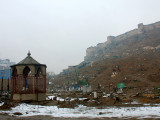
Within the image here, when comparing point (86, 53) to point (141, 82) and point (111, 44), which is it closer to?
point (111, 44)

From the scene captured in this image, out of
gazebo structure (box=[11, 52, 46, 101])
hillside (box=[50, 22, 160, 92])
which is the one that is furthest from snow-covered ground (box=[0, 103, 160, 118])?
hillside (box=[50, 22, 160, 92])

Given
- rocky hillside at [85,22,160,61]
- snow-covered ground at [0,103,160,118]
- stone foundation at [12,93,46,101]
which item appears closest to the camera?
snow-covered ground at [0,103,160,118]

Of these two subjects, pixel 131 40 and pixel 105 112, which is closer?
pixel 105 112

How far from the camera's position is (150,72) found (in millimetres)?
60031

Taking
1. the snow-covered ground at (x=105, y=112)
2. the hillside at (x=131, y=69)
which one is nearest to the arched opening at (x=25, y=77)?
the snow-covered ground at (x=105, y=112)

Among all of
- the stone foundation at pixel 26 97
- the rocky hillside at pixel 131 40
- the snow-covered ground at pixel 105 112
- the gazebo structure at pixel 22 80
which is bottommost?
the snow-covered ground at pixel 105 112

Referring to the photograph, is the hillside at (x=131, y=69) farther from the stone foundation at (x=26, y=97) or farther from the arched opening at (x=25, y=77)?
the stone foundation at (x=26, y=97)

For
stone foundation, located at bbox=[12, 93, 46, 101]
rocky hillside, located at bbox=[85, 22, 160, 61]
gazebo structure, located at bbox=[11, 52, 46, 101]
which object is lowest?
stone foundation, located at bbox=[12, 93, 46, 101]

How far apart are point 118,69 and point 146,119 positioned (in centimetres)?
6079

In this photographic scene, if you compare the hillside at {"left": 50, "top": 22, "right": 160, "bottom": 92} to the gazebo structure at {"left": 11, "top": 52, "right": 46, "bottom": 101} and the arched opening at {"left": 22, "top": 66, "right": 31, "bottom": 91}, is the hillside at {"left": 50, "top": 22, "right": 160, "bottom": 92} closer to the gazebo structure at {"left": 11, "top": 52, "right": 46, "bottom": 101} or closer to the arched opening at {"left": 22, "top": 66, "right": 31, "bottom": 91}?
the gazebo structure at {"left": 11, "top": 52, "right": 46, "bottom": 101}

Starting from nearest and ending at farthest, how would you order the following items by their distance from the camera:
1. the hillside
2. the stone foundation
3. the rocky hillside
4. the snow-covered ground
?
1. the snow-covered ground
2. the stone foundation
3. the hillside
4. the rocky hillside

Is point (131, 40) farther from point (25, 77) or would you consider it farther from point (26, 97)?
point (26, 97)

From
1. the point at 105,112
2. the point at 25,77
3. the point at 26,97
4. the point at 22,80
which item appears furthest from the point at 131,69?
the point at 105,112

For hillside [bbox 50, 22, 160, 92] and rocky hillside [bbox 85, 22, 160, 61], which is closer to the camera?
hillside [bbox 50, 22, 160, 92]
